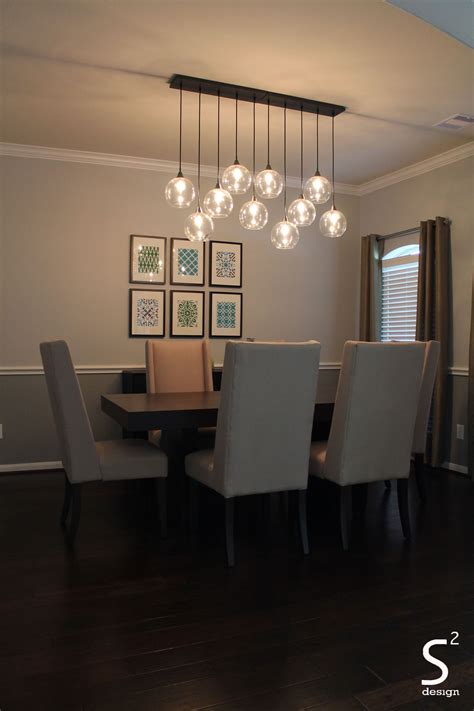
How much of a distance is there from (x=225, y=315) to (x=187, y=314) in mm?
379

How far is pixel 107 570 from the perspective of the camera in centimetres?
262

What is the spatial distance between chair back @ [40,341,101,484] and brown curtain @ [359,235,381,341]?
11.6ft

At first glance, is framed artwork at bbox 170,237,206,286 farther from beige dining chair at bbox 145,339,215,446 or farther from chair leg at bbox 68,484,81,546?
chair leg at bbox 68,484,81,546

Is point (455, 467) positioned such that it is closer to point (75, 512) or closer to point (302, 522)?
point (302, 522)

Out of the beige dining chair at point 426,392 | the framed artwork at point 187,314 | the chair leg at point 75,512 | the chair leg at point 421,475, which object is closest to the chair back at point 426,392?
the beige dining chair at point 426,392

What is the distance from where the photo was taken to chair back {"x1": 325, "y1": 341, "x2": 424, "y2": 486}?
2799 mm

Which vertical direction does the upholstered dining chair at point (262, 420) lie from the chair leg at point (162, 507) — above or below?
above

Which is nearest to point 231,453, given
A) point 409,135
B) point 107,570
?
point 107,570

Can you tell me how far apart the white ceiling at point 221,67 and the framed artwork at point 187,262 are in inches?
36.8

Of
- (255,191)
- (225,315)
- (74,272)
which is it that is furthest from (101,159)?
(255,191)

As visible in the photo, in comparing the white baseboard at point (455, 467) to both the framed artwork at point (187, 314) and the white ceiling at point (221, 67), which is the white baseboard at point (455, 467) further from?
the white ceiling at point (221, 67)

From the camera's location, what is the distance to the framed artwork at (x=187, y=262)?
5254mm

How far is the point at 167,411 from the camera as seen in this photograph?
9.46ft

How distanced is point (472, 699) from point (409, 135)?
3895mm
